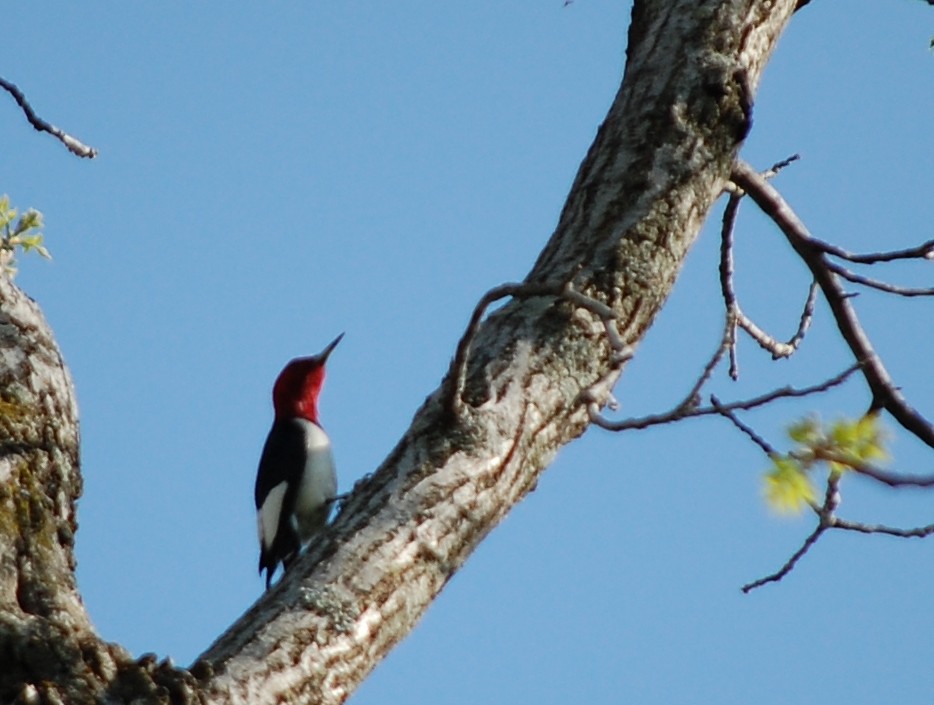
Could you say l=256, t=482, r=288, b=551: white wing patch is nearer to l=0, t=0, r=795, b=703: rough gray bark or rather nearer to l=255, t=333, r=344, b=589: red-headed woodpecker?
l=255, t=333, r=344, b=589: red-headed woodpecker

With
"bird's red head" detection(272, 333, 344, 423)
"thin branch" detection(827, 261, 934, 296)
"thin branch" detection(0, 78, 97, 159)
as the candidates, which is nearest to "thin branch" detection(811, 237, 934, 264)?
"thin branch" detection(827, 261, 934, 296)

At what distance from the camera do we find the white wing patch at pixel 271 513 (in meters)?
6.23

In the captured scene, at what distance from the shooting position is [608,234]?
321 centimetres

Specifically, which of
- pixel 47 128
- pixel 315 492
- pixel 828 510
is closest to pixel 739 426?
pixel 828 510

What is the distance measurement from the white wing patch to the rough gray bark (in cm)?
326

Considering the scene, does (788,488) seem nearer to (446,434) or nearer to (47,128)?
(446,434)

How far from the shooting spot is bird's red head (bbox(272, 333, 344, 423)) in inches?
275

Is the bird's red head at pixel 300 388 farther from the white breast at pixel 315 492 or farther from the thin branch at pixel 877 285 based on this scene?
the thin branch at pixel 877 285

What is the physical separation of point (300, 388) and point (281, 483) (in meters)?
0.87

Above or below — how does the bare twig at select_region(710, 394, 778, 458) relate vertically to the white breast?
below

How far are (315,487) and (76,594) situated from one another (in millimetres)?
3611

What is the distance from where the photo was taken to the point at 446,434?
2.81m

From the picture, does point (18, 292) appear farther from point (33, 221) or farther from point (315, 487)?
point (315, 487)

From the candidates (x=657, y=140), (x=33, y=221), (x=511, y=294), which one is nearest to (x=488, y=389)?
(x=511, y=294)
